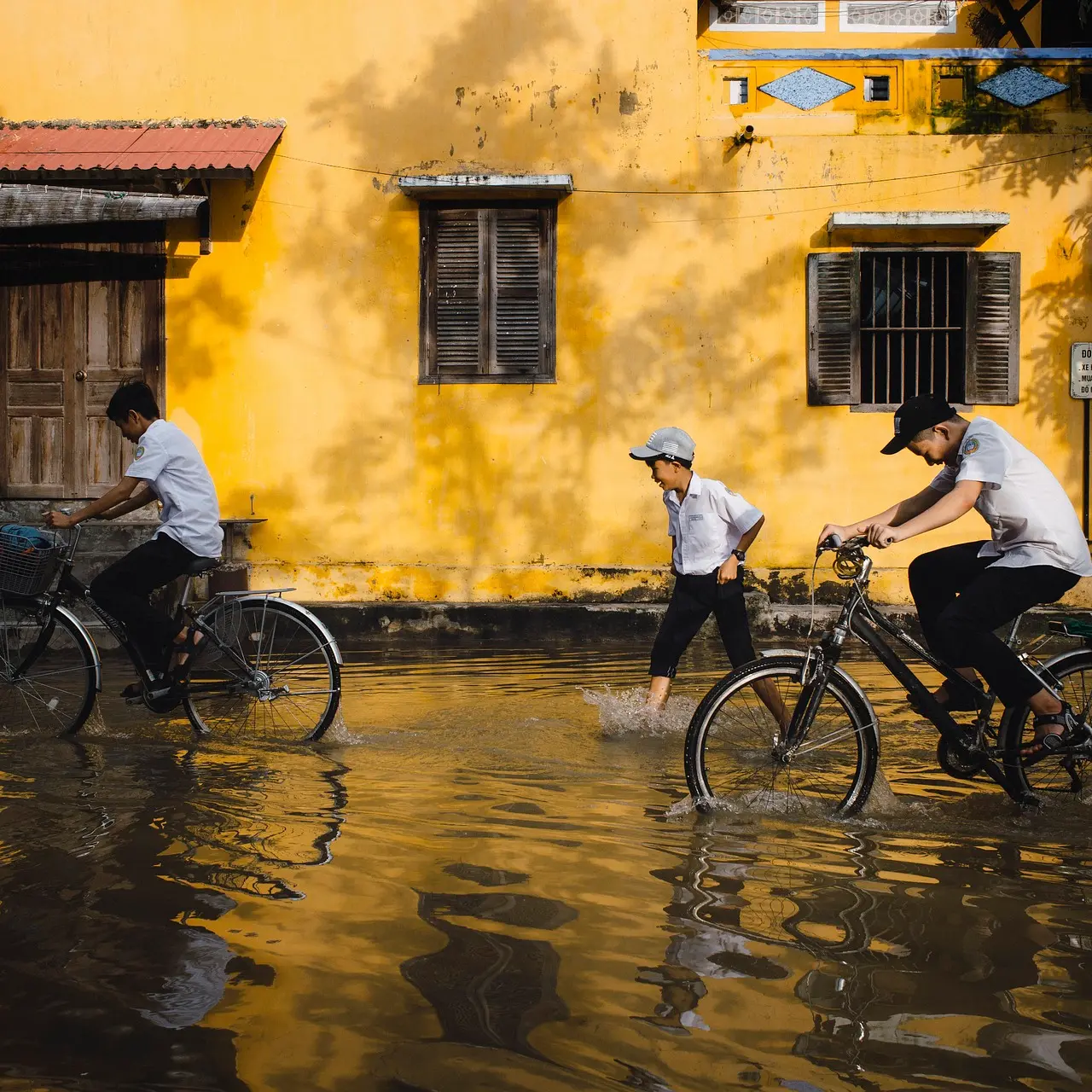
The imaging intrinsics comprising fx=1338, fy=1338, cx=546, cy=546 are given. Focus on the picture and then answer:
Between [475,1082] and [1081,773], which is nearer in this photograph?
[475,1082]

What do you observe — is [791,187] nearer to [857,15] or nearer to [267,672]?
[857,15]

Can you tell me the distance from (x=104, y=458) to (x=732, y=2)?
8.75 m

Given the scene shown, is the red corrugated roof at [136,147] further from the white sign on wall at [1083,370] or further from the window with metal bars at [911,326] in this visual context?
the white sign on wall at [1083,370]

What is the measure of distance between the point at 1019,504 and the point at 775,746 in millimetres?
1348

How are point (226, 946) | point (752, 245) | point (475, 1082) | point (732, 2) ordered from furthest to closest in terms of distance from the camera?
point (732, 2)
point (752, 245)
point (226, 946)
point (475, 1082)

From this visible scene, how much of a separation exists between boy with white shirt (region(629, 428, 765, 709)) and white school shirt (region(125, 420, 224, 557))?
2236 mm

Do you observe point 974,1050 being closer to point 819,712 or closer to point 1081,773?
point 819,712

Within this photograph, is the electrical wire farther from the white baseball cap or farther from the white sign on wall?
the white baseball cap

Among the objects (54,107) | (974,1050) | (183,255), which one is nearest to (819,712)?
(974,1050)

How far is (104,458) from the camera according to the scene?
12.2m

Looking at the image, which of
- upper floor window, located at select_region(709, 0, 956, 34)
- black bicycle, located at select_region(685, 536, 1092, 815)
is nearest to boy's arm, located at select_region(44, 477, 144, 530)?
black bicycle, located at select_region(685, 536, 1092, 815)

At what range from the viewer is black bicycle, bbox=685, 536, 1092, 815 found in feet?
16.7

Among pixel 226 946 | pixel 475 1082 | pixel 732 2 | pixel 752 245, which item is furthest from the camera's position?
pixel 732 2

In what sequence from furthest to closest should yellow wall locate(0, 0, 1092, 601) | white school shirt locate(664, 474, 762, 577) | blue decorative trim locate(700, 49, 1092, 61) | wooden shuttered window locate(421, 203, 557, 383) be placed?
wooden shuttered window locate(421, 203, 557, 383) < yellow wall locate(0, 0, 1092, 601) < blue decorative trim locate(700, 49, 1092, 61) < white school shirt locate(664, 474, 762, 577)
